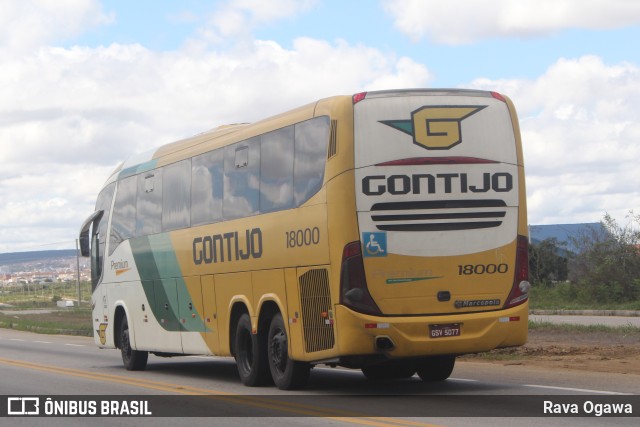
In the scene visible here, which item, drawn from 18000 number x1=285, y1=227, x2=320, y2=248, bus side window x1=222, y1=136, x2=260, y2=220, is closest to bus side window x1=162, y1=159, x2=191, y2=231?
bus side window x1=222, y1=136, x2=260, y2=220

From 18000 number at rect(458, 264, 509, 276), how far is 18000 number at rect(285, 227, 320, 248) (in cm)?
183

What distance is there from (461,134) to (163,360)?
12.7 meters

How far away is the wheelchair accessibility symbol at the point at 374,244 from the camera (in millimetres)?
14453

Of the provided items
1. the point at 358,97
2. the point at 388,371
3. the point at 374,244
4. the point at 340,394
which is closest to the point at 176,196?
the point at 388,371

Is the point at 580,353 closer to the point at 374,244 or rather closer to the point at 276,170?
the point at 276,170

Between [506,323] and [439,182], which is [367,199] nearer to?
[439,182]

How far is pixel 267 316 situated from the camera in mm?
16750

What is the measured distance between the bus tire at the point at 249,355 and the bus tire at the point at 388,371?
62.3 inches

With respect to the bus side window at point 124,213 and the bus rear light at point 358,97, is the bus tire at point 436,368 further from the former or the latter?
the bus side window at point 124,213

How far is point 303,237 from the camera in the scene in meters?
15.4

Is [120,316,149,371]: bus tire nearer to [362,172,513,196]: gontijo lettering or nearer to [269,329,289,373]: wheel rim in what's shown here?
[269,329,289,373]: wheel rim

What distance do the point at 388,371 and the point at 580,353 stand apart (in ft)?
16.1

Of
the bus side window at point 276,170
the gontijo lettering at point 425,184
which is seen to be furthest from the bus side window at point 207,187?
the gontijo lettering at point 425,184

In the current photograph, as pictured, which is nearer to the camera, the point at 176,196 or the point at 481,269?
the point at 481,269
